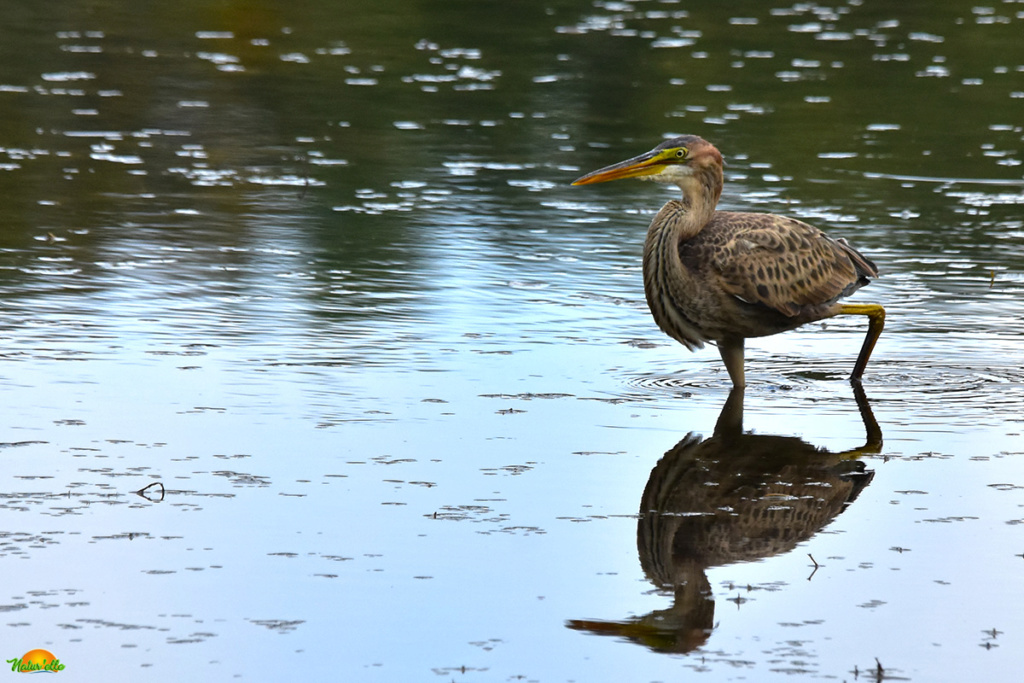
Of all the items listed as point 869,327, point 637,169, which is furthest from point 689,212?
point 869,327

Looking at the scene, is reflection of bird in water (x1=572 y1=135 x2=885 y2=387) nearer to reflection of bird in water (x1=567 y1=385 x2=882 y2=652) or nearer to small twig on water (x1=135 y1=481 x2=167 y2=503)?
reflection of bird in water (x1=567 y1=385 x2=882 y2=652)

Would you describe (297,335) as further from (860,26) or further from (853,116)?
(860,26)

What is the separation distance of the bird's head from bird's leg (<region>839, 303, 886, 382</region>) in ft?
3.58

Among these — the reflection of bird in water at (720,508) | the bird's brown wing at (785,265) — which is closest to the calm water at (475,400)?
the reflection of bird in water at (720,508)

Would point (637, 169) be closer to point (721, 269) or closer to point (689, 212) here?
point (689, 212)

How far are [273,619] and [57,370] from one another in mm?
3910

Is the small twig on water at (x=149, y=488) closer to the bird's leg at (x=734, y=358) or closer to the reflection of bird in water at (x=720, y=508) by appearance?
the reflection of bird in water at (x=720, y=508)

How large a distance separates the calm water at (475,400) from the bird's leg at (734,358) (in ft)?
0.53

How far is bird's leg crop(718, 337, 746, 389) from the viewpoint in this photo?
9383 millimetres

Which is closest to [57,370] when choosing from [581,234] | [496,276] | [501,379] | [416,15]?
[501,379]

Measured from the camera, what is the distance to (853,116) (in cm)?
1970

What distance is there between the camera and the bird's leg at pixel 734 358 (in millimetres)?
9383

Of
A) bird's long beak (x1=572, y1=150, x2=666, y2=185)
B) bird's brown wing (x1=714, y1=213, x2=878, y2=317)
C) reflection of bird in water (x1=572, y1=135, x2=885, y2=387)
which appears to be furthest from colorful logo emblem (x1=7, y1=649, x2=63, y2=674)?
bird's long beak (x1=572, y1=150, x2=666, y2=185)

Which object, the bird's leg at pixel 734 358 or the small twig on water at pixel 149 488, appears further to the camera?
the bird's leg at pixel 734 358
